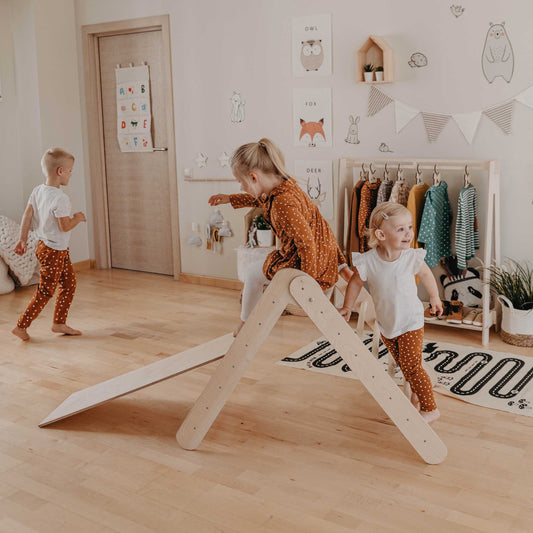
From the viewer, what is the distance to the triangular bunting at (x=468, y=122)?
151 inches

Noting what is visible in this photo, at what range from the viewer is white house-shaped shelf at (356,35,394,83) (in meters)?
3.96

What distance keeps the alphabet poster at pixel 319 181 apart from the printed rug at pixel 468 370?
3.51ft

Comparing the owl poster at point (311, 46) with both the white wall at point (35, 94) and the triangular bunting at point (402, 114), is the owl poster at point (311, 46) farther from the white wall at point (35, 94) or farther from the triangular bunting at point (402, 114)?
the white wall at point (35, 94)

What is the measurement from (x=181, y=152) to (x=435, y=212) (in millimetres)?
2168

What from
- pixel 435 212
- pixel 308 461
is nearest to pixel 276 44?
pixel 435 212

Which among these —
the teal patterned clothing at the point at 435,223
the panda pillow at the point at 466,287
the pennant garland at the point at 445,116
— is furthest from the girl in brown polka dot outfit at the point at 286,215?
the pennant garland at the point at 445,116

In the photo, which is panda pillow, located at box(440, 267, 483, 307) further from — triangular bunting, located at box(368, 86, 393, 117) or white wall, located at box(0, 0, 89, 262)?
white wall, located at box(0, 0, 89, 262)

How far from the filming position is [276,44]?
14.7ft

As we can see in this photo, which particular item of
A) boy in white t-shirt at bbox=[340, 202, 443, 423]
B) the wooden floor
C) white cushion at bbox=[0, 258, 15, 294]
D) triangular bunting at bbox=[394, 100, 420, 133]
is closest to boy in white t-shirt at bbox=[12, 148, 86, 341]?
the wooden floor

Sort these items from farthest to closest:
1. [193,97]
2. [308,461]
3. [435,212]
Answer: [193,97] → [435,212] → [308,461]

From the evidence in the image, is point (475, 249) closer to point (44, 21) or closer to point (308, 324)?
point (308, 324)

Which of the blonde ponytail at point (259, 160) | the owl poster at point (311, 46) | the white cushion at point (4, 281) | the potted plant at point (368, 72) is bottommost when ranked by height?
the white cushion at point (4, 281)

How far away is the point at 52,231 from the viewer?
381 cm

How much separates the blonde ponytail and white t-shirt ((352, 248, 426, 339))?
1.50 feet
